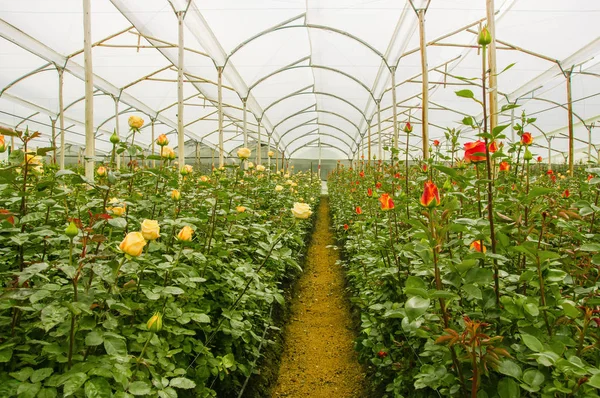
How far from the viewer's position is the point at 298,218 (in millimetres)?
1645

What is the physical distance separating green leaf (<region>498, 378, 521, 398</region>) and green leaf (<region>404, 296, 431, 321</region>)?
32 cm

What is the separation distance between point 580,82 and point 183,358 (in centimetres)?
1123

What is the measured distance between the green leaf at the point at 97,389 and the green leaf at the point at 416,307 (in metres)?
0.70

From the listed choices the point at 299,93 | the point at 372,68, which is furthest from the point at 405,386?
the point at 299,93

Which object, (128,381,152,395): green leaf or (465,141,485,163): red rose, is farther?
(465,141,485,163): red rose

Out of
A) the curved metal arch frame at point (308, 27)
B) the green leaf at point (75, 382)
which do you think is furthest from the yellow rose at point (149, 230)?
the curved metal arch frame at point (308, 27)

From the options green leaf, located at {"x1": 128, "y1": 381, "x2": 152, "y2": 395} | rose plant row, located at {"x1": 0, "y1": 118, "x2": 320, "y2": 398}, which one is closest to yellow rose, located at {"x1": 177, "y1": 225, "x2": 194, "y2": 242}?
rose plant row, located at {"x1": 0, "y1": 118, "x2": 320, "y2": 398}

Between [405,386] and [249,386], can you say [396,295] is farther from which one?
[249,386]

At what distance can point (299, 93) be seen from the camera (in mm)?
11195

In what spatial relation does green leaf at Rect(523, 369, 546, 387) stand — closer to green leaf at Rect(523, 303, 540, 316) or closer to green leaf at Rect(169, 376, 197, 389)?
green leaf at Rect(523, 303, 540, 316)

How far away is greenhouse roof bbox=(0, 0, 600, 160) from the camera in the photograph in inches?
235

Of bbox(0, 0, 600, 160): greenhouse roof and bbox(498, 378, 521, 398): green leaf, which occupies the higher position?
bbox(0, 0, 600, 160): greenhouse roof

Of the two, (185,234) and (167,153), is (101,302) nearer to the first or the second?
(185,234)

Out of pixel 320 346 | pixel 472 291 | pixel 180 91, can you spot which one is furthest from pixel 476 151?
pixel 180 91
